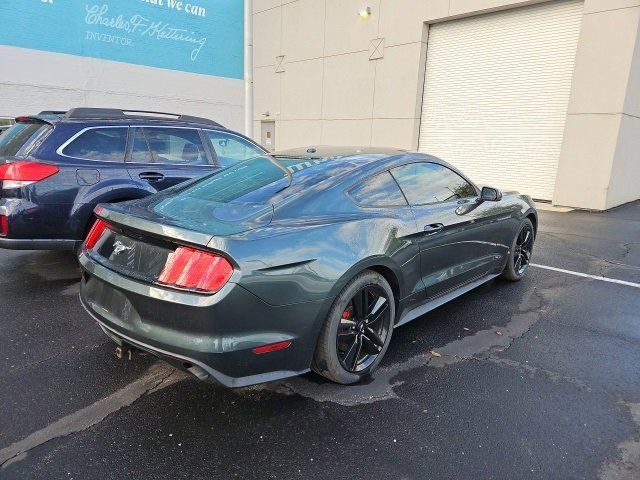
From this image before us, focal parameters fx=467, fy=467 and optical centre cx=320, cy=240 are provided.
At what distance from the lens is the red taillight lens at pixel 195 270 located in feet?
7.70

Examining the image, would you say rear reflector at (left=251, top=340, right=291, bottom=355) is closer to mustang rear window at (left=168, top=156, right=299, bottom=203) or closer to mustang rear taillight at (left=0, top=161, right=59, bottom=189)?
mustang rear window at (left=168, top=156, right=299, bottom=203)

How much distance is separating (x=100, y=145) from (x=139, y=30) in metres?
18.6

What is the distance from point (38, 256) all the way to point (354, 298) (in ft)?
15.4

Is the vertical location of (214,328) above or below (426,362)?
above

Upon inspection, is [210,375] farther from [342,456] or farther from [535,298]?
[535,298]

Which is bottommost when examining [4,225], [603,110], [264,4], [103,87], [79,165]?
[4,225]

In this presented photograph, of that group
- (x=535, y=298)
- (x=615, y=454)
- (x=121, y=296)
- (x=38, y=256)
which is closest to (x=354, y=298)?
(x=121, y=296)

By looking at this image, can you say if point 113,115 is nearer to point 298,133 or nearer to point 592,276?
point 592,276

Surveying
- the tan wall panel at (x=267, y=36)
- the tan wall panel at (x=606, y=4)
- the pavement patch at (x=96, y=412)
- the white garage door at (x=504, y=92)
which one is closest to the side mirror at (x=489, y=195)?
the pavement patch at (x=96, y=412)

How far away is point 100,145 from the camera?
4.83 metres

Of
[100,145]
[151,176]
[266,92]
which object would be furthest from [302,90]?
[100,145]

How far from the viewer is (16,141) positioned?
4844mm

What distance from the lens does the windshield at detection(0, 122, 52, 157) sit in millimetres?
4570

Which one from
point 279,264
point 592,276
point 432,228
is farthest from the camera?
point 592,276
